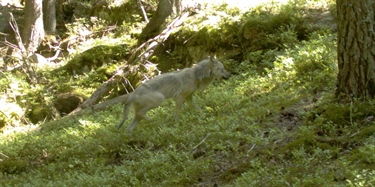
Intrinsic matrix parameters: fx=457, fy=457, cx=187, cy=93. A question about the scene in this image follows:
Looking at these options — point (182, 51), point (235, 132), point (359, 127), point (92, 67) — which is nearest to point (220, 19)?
point (182, 51)

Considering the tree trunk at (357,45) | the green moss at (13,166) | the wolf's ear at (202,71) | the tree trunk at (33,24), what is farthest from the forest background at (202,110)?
the tree trunk at (33,24)

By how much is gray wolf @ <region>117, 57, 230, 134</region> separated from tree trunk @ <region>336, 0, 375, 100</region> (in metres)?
4.26

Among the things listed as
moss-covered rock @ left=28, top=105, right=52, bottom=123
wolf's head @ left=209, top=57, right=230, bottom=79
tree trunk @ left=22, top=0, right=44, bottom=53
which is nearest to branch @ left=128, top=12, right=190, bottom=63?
moss-covered rock @ left=28, top=105, right=52, bottom=123

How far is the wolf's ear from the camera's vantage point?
11992 millimetres

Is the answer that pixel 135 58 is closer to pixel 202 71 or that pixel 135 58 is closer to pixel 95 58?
pixel 95 58

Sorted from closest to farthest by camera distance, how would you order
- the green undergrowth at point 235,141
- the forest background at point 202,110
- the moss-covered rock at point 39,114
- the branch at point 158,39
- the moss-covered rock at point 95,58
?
the green undergrowth at point 235,141 → the forest background at point 202,110 → the moss-covered rock at point 39,114 → the branch at point 158,39 → the moss-covered rock at point 95,58

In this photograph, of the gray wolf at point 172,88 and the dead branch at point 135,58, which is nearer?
the gray wolf at point 172,88

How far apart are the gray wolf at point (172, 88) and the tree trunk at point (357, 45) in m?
4.26

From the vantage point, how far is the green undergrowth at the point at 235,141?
6.86m

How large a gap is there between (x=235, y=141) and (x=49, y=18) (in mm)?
17823

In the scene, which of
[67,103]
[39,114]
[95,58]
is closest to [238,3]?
[95,58]

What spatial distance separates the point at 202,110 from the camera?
36.6 feet

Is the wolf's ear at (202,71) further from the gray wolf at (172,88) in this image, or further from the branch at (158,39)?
the branch at (158,39)

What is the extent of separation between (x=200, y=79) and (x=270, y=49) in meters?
2.73
